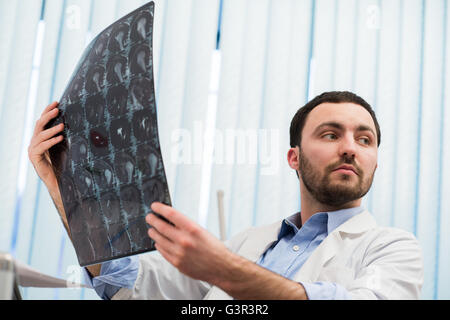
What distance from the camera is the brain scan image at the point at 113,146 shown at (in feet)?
2.39

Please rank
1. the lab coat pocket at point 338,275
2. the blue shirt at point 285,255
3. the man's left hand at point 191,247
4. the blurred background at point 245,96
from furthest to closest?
the blurred background at point 245,96, the blue shirt at point 285,255, the lab coat pocket at point 338,275, the man's left hand at point 191,247

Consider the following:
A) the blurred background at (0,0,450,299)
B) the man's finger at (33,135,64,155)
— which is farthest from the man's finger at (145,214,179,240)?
the blurred background at (0,0,450,299)

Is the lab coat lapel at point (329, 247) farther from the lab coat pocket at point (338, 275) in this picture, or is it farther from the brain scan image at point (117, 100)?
the brain scan image at point (117, 100)

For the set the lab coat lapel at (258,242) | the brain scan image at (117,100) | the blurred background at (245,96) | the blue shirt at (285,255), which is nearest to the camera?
the brain scan image at (117,100)

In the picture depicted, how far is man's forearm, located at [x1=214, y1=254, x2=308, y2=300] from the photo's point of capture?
26.3 inches

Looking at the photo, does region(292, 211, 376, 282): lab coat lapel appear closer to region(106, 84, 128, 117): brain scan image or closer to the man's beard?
the man's beard

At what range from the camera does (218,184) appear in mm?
1812

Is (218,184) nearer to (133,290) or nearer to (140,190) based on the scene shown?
(133,290)

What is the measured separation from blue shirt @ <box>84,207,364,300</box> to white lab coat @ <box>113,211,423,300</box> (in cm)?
2

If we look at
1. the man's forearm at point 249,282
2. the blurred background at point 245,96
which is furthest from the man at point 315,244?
the blurred background at point 245,96

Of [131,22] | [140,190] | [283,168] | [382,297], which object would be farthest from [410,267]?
[283,168]

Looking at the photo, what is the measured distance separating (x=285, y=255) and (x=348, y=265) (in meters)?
0.18

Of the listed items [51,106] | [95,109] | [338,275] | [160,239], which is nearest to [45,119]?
[51,106]
